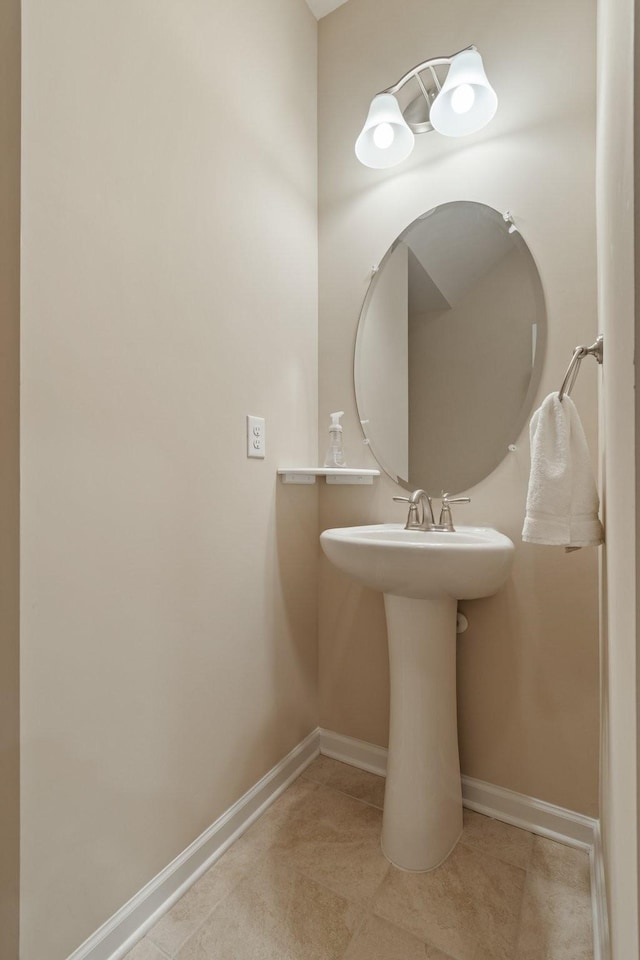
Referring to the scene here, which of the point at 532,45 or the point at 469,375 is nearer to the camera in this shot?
the point at 532,45

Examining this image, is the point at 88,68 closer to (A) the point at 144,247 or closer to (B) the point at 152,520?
(A) the point at 144,247

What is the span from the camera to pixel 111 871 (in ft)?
3.16

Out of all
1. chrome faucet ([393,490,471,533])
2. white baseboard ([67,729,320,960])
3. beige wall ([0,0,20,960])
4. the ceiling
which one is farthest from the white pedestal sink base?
the ceiling

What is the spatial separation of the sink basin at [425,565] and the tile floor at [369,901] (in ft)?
2.33

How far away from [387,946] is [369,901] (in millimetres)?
108

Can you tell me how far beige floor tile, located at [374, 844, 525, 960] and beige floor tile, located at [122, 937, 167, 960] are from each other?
48 cm

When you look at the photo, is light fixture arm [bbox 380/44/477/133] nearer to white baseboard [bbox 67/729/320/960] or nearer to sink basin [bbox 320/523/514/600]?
sink basin [bbox 320/523/514/600]

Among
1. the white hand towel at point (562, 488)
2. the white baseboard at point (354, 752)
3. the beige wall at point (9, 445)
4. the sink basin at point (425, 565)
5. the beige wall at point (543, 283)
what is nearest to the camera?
the beige wall at point (9, 445)

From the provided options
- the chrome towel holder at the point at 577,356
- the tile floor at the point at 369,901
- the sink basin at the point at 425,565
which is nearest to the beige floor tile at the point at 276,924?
the tile floor at the point at 369,901

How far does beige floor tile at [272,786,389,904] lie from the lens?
3.79ft

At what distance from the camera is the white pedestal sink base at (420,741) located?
1198 millimetres

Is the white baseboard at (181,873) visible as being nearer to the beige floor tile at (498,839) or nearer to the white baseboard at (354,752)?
the white baseboard at (354,752)

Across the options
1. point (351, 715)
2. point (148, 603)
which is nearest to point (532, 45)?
point (148, 603)

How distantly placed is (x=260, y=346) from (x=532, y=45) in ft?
3.72
